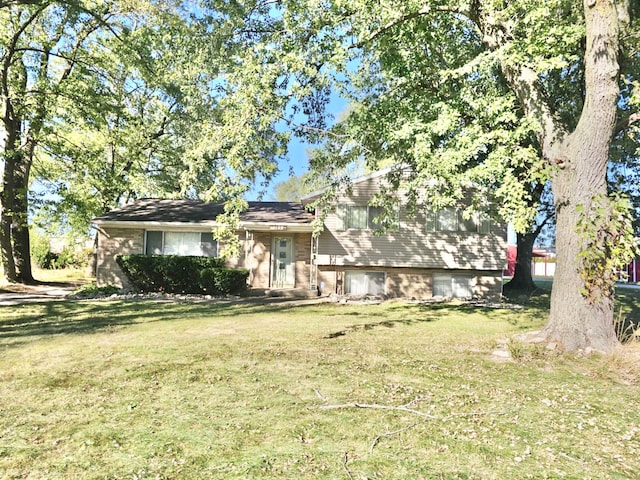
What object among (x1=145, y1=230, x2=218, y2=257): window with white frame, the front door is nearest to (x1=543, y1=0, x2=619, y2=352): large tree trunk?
the front door

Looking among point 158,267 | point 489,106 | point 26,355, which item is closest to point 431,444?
point 26,355

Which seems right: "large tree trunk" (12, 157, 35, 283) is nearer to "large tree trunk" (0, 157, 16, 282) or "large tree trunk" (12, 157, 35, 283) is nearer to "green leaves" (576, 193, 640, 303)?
"large tree trunk" (0, 157, 16, 282)

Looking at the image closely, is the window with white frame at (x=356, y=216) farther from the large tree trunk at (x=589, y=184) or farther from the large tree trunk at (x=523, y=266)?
the large tree trunk at (x=589, y=184)

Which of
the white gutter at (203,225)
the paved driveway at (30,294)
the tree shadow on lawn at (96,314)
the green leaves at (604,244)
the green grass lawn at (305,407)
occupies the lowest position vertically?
the green grass lawn at (305,407)

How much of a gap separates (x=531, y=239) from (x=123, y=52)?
20.6 m

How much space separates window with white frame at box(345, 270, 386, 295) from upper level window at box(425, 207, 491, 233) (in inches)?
111

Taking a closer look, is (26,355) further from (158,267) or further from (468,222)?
(468,222)

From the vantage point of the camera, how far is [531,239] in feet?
74.4

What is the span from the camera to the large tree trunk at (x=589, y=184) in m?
7.26

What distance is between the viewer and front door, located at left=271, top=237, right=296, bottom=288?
60.3ft

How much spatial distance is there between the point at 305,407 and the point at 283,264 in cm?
1402

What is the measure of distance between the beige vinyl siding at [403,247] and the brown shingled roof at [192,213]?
1542mm

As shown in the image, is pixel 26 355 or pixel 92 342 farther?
pixel 92 342

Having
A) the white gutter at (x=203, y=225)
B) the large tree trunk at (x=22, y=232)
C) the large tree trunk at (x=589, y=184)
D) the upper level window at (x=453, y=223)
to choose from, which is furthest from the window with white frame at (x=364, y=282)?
the large tree trunk at (x=22, y=232)
